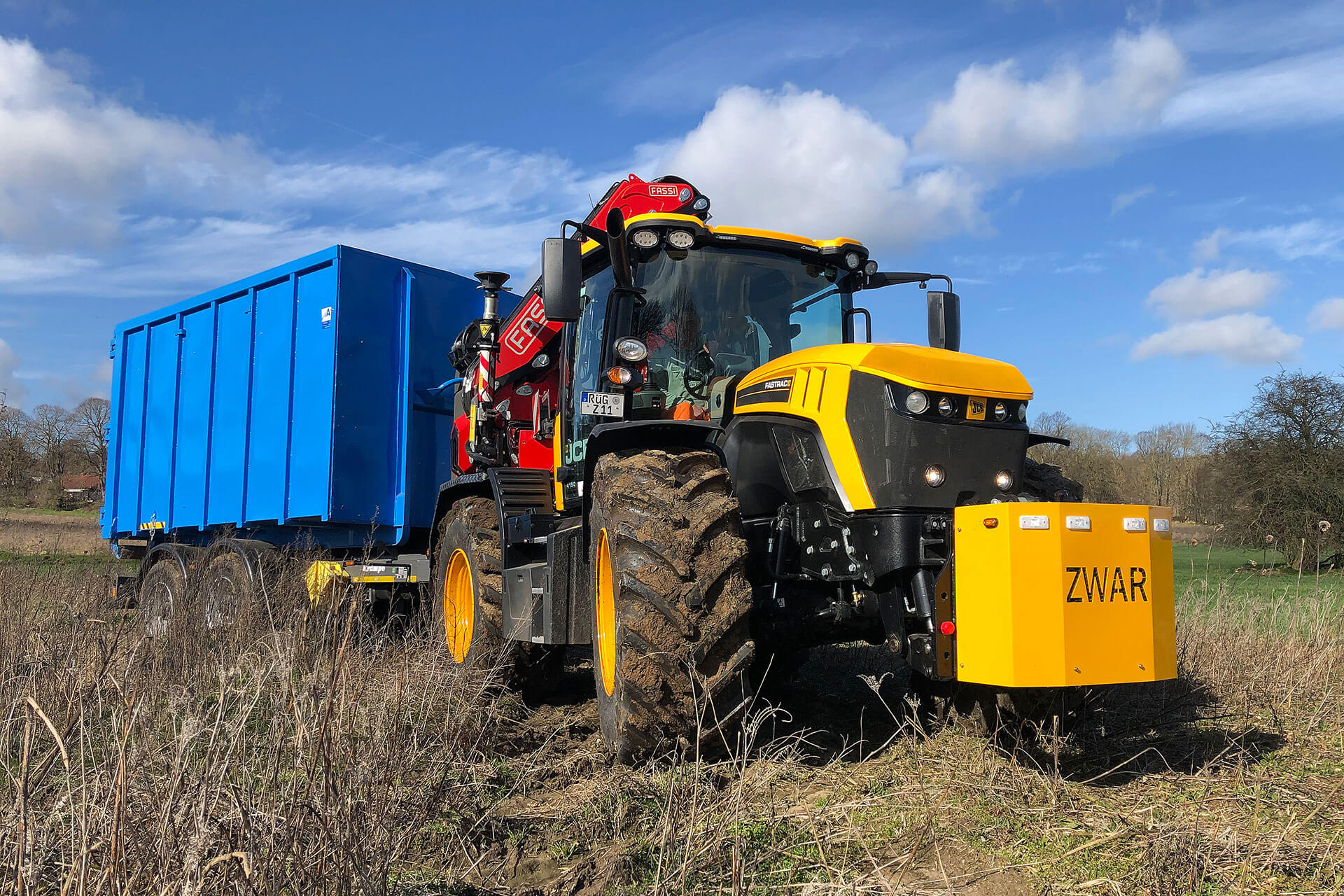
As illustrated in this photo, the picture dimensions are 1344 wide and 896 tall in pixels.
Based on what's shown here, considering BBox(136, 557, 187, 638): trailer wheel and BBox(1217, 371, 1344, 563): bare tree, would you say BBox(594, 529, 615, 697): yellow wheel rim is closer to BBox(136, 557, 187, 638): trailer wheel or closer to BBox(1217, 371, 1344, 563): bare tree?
BBox(136, 557, 187, 638): trailer wheel

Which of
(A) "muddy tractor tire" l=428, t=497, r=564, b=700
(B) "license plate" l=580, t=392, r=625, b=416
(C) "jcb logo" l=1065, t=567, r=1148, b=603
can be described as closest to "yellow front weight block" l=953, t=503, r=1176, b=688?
(C) "jcb logo" l=1065, t=567, r=1148, b=603

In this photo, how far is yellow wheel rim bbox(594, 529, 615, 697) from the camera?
479 centimetres

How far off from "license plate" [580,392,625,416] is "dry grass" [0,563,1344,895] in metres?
1.56

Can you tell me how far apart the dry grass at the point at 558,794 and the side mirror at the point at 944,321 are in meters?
2.13

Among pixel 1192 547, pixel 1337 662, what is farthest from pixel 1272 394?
pixel 1337 662

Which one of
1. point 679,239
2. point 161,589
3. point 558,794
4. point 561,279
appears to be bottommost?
point 558,794

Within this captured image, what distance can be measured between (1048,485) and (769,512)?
4.49 feet

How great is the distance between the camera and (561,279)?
191 inches

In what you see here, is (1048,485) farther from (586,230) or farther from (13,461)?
(13,461)

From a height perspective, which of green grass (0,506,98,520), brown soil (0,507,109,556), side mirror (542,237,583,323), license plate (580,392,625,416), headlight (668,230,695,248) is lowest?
brown soil (0,507,109,556)

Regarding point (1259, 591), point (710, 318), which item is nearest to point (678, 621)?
point (710, 318)

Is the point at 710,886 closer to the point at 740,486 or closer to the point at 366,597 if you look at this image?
the point at 740,486

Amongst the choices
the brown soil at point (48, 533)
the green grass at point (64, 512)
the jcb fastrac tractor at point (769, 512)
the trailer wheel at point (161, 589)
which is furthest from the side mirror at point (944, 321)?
the green grass at point (64, 512)

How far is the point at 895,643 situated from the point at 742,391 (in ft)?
5.20
